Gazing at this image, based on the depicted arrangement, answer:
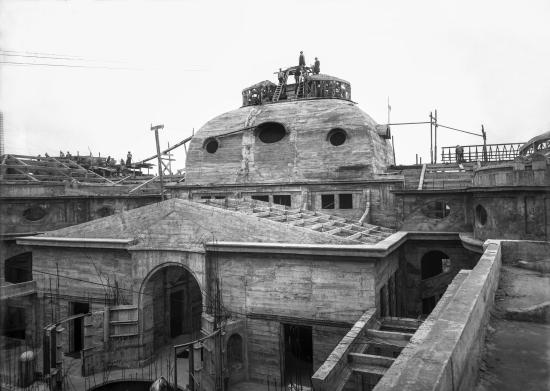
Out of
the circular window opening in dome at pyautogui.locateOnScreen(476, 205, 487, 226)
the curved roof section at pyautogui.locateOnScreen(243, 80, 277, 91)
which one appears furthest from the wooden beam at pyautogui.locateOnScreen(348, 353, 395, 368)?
the curved roof section at pyautogui.locateOnScreen(243, 80, 277, 91)

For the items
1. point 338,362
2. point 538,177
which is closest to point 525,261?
point 338,362

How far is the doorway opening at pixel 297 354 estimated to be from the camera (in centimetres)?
1573

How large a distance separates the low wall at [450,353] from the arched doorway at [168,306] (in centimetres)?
1264

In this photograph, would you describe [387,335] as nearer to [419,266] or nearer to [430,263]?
[419,266]

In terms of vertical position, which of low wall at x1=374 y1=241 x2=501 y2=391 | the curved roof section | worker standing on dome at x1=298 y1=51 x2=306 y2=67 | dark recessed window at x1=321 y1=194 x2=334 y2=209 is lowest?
low wall at x1=374 y1=241 x2=501 y2=391

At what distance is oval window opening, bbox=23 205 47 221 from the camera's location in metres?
26.8

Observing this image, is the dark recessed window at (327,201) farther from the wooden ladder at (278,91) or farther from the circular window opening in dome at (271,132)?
the wooden ladder at (278,91)

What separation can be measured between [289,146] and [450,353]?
71.1 ft

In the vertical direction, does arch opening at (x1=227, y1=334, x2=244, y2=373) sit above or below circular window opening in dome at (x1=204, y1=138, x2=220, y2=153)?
below

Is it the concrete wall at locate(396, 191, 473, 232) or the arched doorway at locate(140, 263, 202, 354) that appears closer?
the arched doorway at locate(140, 263, 202, 354)

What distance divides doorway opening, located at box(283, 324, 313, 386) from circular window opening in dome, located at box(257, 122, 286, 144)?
40.6 feet

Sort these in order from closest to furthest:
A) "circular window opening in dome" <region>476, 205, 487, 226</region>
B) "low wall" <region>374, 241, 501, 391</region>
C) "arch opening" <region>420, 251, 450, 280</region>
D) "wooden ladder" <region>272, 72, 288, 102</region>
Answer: "low wall" <region>374, 241, 501, 391</region>
"circular window opening in dome" <region>476, 205, 487, 226</region>
"arch opening" <region>420, 251, 450, 280</region>
"wooden ladder" <region>272, 72, 288, 102</region>

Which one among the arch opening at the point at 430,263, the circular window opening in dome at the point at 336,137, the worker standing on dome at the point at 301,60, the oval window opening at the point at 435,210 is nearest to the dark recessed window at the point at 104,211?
the circular window opening in dome at the point at 336,137

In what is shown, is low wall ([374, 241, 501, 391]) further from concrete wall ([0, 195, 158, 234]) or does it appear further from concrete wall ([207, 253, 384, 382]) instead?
concrete wall ([0, 195, 158, 234])
